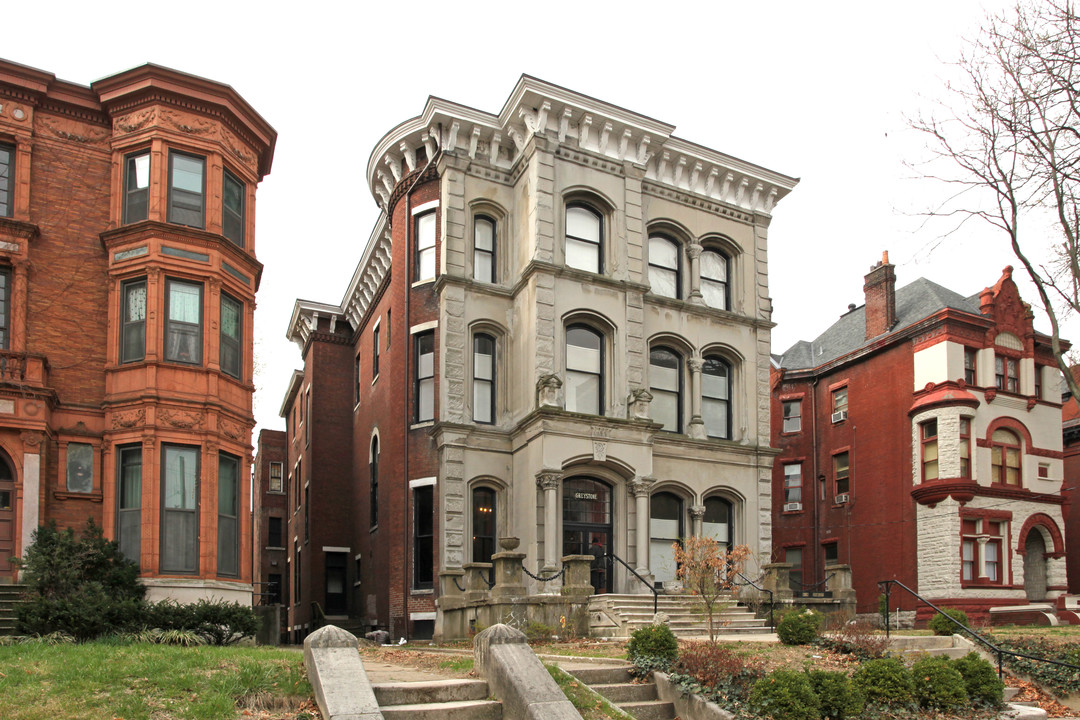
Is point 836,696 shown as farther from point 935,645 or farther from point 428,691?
point 935,645

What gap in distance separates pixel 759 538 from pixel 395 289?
1294 centimetres

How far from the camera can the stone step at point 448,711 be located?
10.2 metres

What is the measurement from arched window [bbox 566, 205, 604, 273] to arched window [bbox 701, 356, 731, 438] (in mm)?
4874

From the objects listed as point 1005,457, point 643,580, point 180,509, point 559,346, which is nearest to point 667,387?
point 559,346

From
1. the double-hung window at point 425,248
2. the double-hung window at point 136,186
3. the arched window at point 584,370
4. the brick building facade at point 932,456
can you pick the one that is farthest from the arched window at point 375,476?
the brick building facade at point 932,456

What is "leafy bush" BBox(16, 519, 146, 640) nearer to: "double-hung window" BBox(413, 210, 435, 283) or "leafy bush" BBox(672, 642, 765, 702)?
"leafy bush" BBox(672, 642, 765, 702)

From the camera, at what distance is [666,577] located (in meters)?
27.6

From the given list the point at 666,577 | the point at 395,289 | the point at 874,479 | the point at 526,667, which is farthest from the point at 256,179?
the point at 874,479

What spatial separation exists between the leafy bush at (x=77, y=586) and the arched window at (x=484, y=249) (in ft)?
39.6

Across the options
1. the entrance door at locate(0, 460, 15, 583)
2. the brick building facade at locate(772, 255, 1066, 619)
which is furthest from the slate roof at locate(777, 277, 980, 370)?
the entrance door at locate(0, 460, 15, 583)

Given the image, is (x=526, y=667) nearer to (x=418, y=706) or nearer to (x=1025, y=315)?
(x=418, y=706)

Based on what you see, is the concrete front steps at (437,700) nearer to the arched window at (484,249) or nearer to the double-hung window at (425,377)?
the double-hung window at (425,377)

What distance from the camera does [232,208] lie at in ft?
76.5

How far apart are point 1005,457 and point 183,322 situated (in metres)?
27.9
